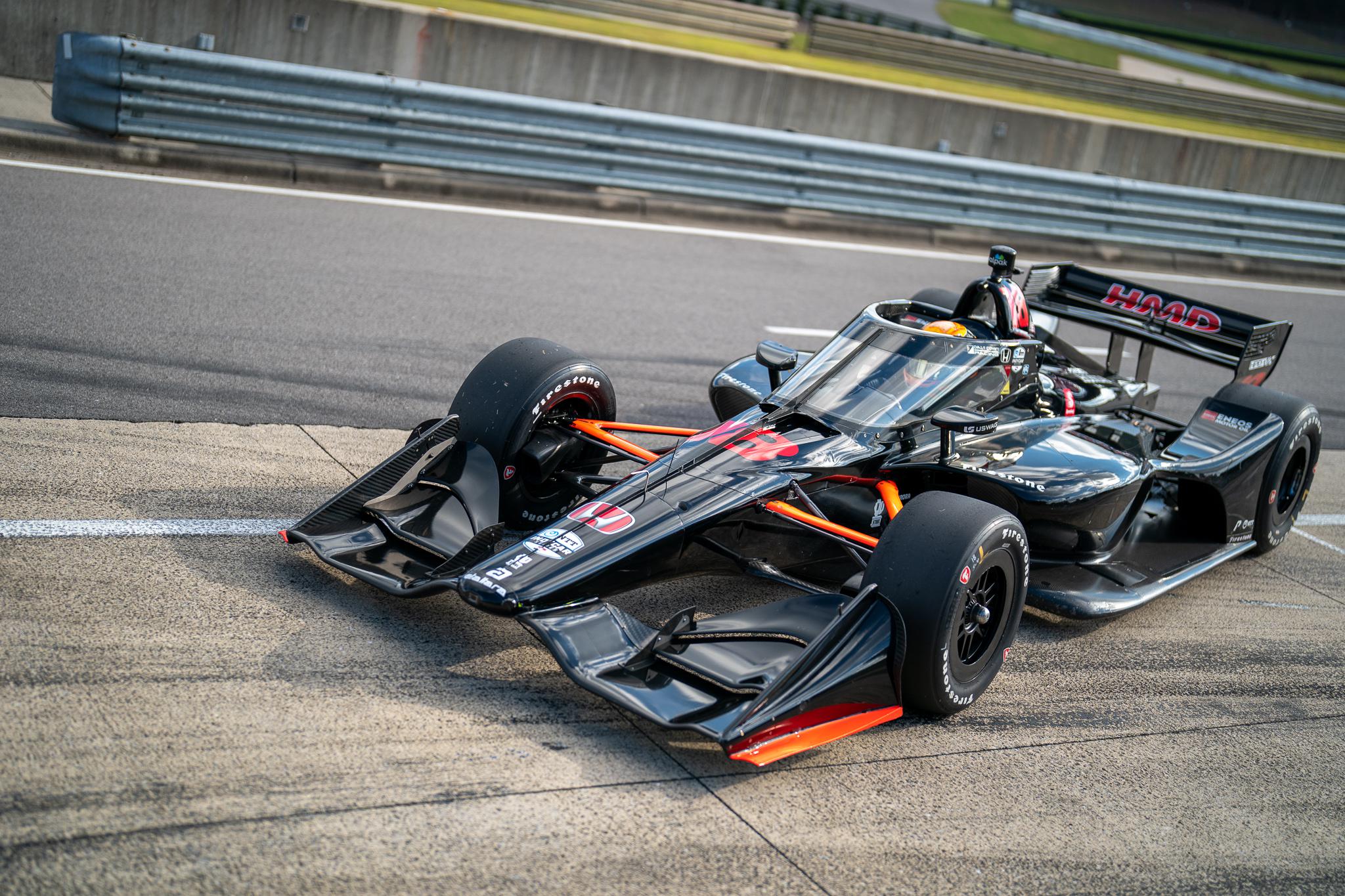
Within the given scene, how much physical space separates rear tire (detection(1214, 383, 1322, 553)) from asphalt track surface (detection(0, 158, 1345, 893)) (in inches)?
9.5

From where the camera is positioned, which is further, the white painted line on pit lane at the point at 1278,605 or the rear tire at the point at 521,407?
the white painted line on pit lane at the point at 1278,605

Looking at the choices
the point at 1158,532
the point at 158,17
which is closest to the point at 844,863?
the point at 1158,532

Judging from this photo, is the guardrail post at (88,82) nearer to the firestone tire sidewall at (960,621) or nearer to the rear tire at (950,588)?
the rear tire at (950,588)

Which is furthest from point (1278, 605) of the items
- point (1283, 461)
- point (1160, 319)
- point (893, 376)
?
point (893, 376)

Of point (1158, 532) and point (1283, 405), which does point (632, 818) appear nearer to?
point (1158, 532)

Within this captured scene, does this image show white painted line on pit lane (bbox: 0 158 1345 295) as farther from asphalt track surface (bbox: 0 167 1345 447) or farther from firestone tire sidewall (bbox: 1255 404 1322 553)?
firestone tire sidewall (bbox: 1255 404 1322 553)

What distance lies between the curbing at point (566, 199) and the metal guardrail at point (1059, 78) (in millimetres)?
11492

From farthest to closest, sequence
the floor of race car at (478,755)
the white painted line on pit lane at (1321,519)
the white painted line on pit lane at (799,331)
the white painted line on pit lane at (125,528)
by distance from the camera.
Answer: the white painted line on pit lane at (799,331)
the white painted line on pit lane at (1321,519)
the white painted line on pit lane at (125,528)
the floor of race car at (478,755)

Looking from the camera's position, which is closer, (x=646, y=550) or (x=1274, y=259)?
(x=646, y=550)

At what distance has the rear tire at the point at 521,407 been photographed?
5.52 m

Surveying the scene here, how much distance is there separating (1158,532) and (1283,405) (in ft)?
3.71

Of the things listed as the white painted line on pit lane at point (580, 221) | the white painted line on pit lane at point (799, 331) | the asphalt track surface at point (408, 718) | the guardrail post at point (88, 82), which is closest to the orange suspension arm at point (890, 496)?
the asphalt track surface at point (408, 718)

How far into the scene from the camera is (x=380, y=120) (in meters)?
11.5

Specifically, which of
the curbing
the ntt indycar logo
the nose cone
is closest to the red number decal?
the nose cone
